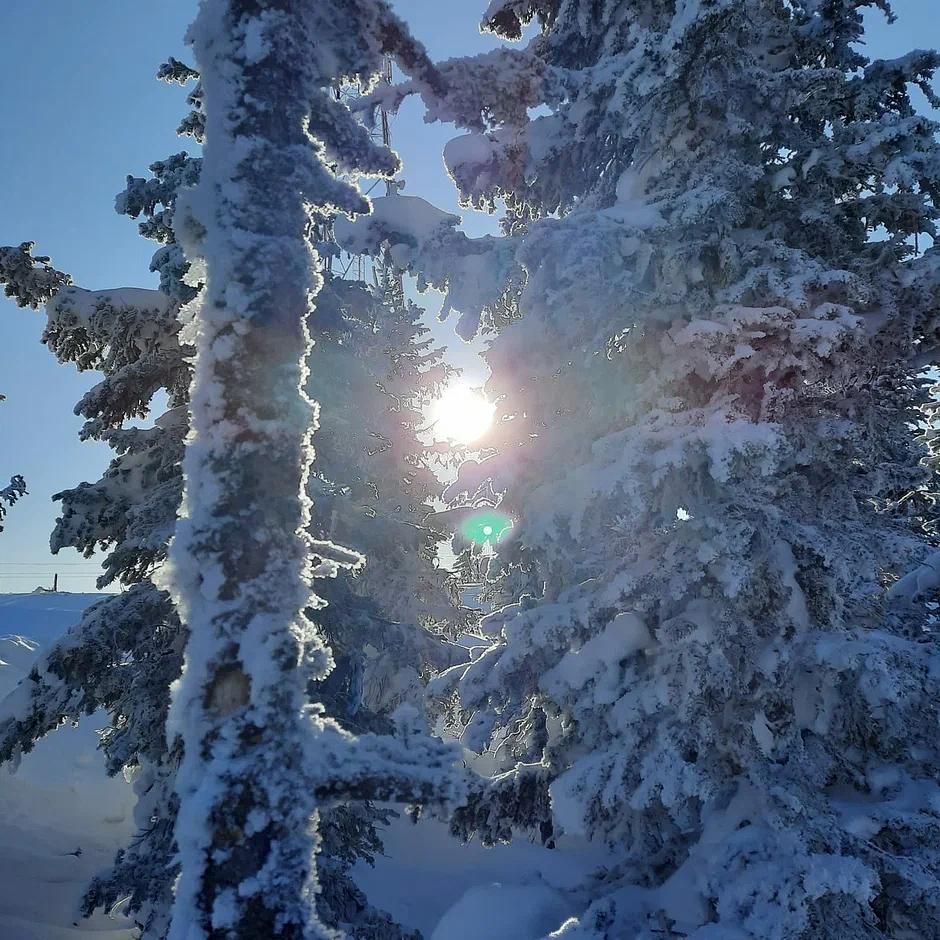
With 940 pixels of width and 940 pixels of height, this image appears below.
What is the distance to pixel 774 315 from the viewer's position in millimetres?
6000

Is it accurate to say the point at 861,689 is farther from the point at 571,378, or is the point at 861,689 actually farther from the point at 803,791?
the point at 571,378

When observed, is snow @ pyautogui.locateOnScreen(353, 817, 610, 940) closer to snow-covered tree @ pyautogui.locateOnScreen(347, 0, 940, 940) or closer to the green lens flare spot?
snow-covered tree @ pyautogui.locateOnScreen(347, 0, 940, 940)

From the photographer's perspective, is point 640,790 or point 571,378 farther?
point 571,378

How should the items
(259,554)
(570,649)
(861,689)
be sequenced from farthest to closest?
1. (570,649)
2. (861,689)
3. (259,554)

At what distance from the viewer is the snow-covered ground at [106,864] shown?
7.13 m

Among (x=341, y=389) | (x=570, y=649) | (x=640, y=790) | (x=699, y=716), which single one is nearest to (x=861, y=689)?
(x=699, y=716)

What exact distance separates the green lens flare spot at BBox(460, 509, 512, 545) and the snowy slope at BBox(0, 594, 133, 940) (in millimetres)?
11055

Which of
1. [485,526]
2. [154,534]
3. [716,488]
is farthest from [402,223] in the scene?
[154,534]

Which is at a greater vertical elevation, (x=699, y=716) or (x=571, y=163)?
(x=571, y=163)

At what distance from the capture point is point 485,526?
7.44m

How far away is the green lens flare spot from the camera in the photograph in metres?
7.34

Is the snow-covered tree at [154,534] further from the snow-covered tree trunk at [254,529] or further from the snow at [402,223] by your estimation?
the snow-covered tree trunk at [254,529]

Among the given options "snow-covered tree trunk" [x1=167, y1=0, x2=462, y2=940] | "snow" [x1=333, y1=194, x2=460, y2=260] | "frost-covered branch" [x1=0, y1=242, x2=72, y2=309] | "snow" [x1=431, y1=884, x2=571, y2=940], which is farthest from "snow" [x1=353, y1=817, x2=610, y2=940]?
"frost-covered branch" [x1=0, y1=242, x2=72, y2=309]

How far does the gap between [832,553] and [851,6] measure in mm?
6482
